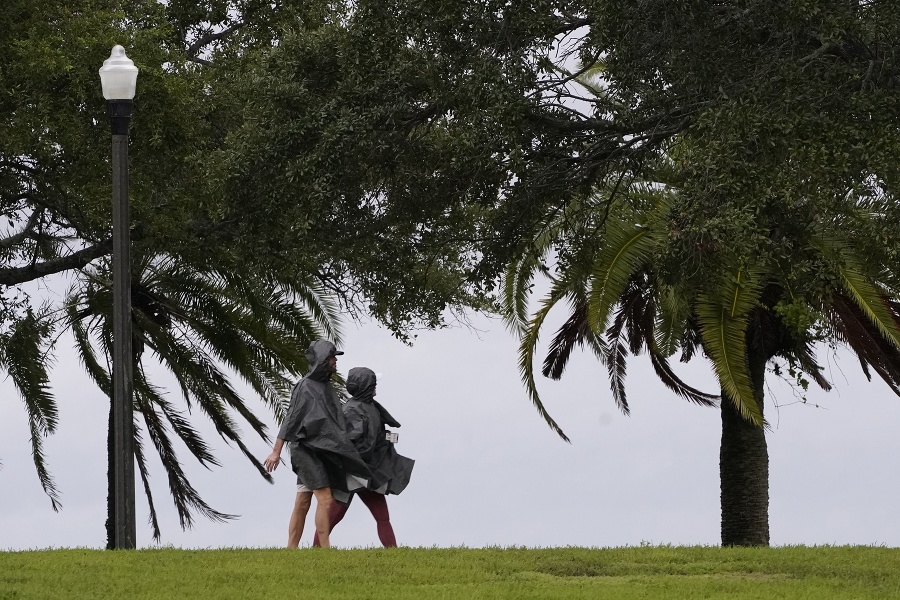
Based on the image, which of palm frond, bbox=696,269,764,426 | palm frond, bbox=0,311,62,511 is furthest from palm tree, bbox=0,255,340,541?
palm frond, bbox=696,269,764,426

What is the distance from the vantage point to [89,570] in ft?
33.9

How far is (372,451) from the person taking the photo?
11.8 metres

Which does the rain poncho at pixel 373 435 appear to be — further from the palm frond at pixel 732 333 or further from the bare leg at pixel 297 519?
the palm frond at pixel 732 333

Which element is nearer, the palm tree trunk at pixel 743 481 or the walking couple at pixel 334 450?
the walking couple at pixel 334 450

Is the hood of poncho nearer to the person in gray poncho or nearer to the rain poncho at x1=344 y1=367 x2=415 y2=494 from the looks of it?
the rain poncho at x1=344 y1=367 x2=415 y2=494

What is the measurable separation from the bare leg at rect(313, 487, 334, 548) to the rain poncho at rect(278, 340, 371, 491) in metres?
0.09

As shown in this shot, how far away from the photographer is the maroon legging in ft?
38.6

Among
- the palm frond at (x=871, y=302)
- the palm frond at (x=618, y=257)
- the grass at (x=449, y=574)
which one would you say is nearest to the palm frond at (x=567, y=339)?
the palm frond at (x=618, y=257)

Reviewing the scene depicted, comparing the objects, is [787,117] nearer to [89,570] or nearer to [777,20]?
[777,20]

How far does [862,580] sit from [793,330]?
21.5 ft

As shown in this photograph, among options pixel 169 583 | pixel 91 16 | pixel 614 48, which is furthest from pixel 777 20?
pixel 91 16

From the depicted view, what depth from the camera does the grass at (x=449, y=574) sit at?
370 inches

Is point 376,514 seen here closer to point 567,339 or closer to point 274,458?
point 274,458

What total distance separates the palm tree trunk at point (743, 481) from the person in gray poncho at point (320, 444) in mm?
8302
